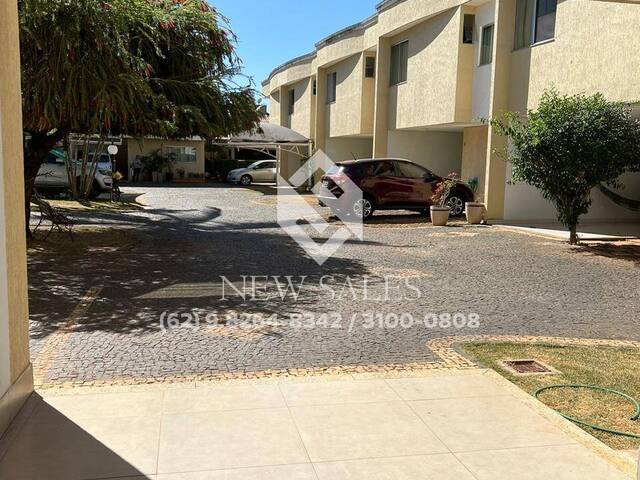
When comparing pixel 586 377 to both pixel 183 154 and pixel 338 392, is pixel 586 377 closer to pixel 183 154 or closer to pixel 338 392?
pixel 338 392

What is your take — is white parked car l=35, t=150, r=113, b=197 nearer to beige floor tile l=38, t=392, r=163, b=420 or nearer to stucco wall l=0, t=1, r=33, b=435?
stucco wall l=0, t=1, r=33, b=435

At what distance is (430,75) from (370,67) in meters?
6.36

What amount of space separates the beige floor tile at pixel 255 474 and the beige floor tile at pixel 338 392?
0.94 metres

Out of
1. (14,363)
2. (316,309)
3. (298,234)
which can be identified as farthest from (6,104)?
(298,234)

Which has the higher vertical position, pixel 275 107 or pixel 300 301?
pixel 275 107

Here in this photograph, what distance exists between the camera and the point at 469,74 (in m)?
17.8

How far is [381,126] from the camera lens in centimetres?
2305

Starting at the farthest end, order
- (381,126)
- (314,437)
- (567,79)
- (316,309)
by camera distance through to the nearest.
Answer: (381,126) → (567,79) → (316,309) → (314,437)

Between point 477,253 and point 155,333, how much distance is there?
290 inches

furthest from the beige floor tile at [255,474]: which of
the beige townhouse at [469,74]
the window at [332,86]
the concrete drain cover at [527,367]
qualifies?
the window at [332,86]

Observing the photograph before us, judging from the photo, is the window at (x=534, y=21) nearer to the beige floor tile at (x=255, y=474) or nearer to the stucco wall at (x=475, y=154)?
the stucco wall at (x=475, y=154)

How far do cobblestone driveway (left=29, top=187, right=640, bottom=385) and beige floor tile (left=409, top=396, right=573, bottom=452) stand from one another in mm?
991

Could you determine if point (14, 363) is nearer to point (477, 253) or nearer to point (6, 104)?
point (6, 104)

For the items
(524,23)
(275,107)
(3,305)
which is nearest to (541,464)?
(3,305)
